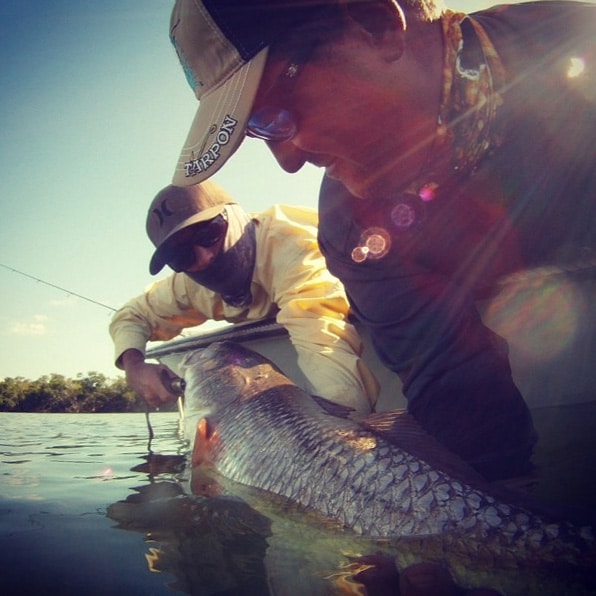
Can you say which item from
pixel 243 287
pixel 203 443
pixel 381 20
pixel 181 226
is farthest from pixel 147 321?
pixel 381 20

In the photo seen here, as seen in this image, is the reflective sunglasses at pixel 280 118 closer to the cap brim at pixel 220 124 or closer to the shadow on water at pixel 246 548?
the cap brim at pixel 220 124

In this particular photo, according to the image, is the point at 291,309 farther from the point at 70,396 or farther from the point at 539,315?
the point at 70,396

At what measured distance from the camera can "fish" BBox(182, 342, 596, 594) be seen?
1.01 meters

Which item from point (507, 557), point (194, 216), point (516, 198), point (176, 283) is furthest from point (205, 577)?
point (176, 283)

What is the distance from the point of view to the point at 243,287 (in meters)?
3.25

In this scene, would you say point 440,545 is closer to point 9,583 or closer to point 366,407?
point 9,583

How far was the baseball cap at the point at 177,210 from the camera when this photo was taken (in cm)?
304

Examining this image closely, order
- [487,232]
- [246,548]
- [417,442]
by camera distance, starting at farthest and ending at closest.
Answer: [487,232] → [417,442] → [246,548]

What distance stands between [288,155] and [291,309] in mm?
1176

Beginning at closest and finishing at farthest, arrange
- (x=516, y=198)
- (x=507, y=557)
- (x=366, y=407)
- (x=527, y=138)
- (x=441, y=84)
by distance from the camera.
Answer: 1. (x=507, y=557)
2. (x=441, y=84)
3. (x=527, y=138)
4. (x=516, y=198)
5. (x=366, y=407)

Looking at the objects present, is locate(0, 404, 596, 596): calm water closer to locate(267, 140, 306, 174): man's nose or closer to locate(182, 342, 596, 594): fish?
locate(182, 342, 596, 594): fish

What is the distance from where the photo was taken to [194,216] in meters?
3.02

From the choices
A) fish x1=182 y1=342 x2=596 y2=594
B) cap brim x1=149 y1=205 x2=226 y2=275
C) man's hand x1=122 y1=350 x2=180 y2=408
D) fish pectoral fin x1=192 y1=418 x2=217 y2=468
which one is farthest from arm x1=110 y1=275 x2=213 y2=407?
fish x1=182 y1=342 x2=596 y2=594

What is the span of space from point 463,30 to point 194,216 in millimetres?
1919
